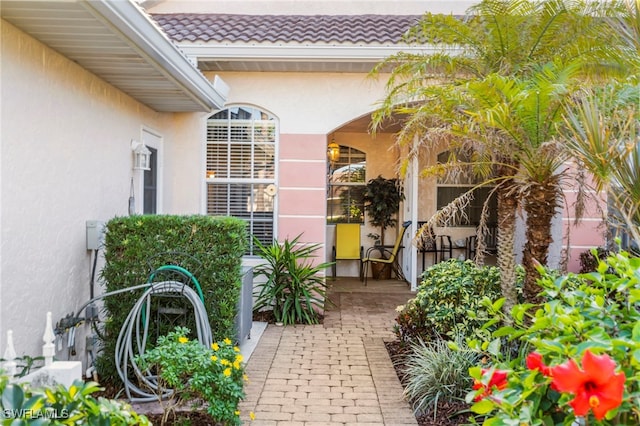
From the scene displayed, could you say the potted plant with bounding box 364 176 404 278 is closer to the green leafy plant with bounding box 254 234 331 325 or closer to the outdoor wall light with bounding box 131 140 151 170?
the green leafy plant with bounding box 254 234 331 325

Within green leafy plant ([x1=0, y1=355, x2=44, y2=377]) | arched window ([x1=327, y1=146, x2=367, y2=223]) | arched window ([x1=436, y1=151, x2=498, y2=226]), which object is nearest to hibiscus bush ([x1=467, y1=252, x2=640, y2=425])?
green leafy plant ([x1=0, y1=355, x2=44, y2=377])

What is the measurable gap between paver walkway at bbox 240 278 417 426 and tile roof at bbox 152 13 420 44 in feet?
13.4

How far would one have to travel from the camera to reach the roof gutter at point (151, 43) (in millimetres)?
3459

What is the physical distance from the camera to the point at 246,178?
7.48 m

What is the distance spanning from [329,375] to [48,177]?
10.4ft

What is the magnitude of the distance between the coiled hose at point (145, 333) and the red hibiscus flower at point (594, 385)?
2964 millimetres

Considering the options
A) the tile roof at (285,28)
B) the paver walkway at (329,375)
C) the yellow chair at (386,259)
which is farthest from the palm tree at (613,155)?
the yellow chair at (386,259)

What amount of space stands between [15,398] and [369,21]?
7.88 metres

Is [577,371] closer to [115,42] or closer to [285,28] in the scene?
[115,42]

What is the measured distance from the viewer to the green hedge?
4406mm

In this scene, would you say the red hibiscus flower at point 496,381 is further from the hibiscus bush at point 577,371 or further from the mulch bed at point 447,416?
the mulch bed at point 447,416

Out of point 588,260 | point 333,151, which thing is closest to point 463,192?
point 333,151

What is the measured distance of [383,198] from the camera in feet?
34.1

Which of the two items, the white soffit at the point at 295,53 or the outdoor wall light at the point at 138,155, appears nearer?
the outdoor wall light at the point at 138,155
